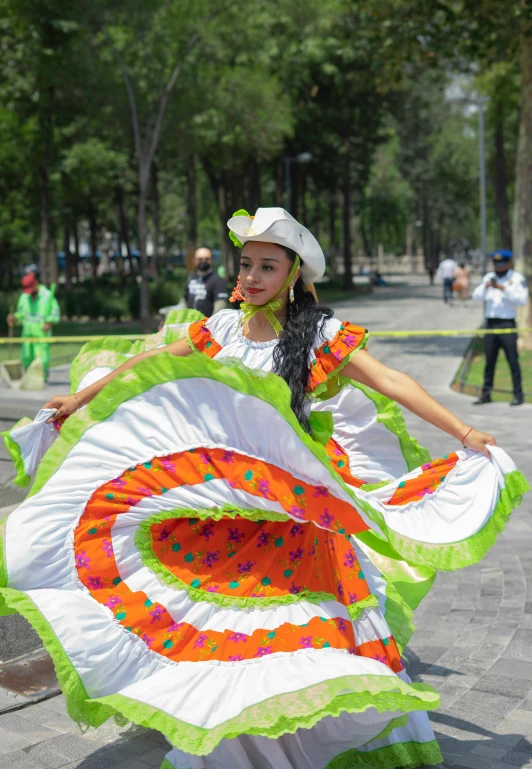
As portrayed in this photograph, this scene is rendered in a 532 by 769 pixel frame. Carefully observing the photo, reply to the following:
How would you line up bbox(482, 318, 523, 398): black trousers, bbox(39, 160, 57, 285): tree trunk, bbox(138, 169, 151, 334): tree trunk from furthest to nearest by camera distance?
bbox(39, 160, 57, 285): tree trunk
bbox(138, 169, 151, 334): tree trunk
bbox(482, 318, 523, 398): black trousers

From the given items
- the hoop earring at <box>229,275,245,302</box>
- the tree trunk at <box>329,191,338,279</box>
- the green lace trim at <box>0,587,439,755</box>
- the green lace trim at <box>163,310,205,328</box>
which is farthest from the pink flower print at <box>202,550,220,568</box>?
the tree trunk at <box>329,191,338,279</box>

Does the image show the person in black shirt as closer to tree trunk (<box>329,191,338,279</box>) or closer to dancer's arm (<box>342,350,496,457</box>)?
dancer's arm (<box>342,350,496,457</box>)

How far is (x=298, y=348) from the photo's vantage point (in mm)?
3418

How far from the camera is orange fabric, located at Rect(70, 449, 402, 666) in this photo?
3.11 metres

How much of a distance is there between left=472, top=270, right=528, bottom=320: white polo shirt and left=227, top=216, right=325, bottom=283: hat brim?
10.0 m

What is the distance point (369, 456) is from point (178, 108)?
2533 cm

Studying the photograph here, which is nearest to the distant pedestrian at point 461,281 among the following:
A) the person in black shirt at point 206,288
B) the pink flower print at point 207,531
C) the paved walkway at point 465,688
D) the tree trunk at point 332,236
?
the tree trunk at point 332,236

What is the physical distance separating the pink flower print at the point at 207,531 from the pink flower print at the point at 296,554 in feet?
0.92

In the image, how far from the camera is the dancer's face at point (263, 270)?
348cm

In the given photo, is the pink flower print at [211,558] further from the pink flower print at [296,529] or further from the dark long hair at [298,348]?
the dark long hair at [298,348]

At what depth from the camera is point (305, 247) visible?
351 cm

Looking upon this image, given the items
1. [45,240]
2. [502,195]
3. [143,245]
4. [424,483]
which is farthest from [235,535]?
[502,195]

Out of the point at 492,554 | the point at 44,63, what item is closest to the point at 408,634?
the point at 492,554

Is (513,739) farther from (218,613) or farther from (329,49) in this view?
(329,49)
